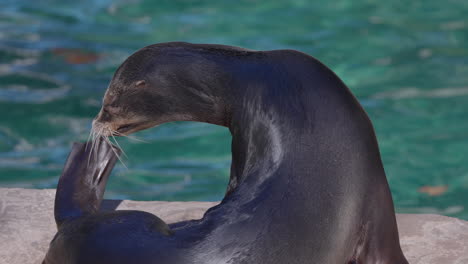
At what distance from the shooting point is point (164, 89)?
10.4 ft

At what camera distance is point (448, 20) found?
917cm

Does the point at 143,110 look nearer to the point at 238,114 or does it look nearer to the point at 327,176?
the point at 238,114

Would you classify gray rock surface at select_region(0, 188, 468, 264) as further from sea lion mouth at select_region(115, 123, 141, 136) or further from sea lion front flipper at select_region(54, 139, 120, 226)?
sea lion mouth at select_region(115, 123, 141, 136)

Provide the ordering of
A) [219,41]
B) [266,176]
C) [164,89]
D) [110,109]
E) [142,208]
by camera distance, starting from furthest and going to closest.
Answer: [219,41], [142,208], [110,109], [164,89], [266,176]

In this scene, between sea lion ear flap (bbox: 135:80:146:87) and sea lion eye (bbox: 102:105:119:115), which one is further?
sea lion eye (bbox: 102:105:119:115)

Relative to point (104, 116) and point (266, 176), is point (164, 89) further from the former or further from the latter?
point (266, 176)

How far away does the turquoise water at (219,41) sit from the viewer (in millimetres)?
6117

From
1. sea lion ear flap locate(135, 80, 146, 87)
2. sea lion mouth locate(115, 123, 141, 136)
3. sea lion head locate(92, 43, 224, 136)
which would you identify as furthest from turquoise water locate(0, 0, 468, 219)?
sea lion ear flap locate(135, 80, 146, 87)

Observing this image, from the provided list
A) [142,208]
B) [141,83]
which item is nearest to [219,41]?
[142,208]

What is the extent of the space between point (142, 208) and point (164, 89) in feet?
3.64

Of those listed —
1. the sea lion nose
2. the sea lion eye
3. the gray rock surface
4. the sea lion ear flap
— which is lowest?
the gray rock surface

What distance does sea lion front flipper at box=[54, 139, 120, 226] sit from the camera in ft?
11.2

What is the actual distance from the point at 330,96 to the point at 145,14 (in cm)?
700

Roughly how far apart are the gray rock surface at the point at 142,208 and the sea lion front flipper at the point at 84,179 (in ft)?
1.05
